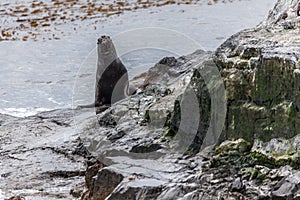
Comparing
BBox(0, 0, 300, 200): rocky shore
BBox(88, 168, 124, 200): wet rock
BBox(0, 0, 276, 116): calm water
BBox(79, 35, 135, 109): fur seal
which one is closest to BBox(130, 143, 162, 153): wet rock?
BBox(0, 0, 300, 200): rocky shore

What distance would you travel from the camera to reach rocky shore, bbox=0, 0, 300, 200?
545cm

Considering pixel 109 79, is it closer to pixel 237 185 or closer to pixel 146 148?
pixel 146 148

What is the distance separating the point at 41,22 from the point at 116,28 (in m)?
5.12

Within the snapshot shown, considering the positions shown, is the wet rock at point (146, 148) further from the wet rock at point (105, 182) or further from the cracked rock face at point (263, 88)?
the cracked rock face at point (263, 88)

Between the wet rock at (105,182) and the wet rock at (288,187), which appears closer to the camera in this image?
the wet rock at (288,187)

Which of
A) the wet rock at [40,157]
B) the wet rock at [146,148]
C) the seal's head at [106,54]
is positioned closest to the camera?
the wet rock at [146,148]

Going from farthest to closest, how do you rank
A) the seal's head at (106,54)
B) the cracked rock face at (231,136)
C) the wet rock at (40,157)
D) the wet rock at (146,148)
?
1. the seal's head at (106,54)
2. the wet rock at (40,157)
3. the wet rock at (146,148)
4. the cracked rock face at (231,136)

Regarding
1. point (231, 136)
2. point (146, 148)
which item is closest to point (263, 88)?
point (231, 136)

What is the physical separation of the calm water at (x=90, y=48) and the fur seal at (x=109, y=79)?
54.7 inches

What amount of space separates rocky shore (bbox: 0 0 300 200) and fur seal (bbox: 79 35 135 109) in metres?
3.47

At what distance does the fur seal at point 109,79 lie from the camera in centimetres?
1206

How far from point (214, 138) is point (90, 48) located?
13675 mm

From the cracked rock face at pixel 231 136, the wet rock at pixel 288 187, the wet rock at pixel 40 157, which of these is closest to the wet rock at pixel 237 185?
the cracked rock face at pixel 231 136

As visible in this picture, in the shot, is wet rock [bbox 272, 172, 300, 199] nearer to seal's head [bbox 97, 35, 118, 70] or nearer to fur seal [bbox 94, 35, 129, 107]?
fur seal [bbox 94, 35, 129, 107]
